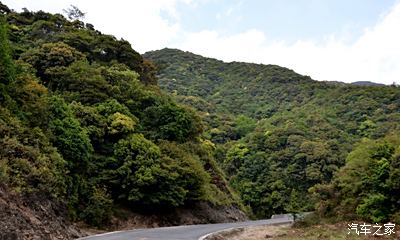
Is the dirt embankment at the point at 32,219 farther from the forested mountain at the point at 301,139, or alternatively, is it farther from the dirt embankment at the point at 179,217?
the forested mountain at the point at 301,139

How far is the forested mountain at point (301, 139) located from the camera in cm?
2666

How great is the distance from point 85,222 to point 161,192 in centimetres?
606

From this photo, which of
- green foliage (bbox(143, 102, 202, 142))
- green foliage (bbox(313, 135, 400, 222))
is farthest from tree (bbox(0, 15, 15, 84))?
green foliage (bbox(313, 135, 400, 222))

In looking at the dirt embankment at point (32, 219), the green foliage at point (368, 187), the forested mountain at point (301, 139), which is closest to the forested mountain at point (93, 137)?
the dirt embankment at point (32, 219)

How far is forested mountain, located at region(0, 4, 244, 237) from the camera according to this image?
2169 centimetres

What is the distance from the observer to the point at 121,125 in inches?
1239

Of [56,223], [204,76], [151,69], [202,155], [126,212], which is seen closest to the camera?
[56,223]

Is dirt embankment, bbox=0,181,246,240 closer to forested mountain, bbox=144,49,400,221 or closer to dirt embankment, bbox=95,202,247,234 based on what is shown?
dirt embankment, bbox=95,202,247,234

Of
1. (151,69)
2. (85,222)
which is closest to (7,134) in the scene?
(85,222)

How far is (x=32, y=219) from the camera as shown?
18.0 m

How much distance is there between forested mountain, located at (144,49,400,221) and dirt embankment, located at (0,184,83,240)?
14.8 metres

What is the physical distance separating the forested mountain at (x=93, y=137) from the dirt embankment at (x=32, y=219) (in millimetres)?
194

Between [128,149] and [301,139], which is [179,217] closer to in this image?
[128,149]

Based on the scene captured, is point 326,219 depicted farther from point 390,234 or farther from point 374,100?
point 374,100
